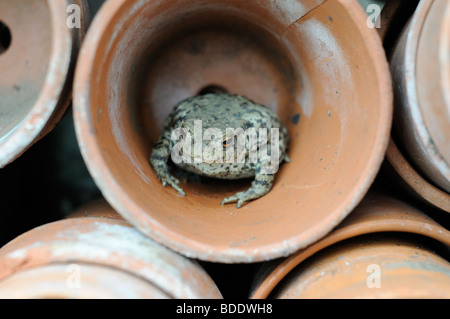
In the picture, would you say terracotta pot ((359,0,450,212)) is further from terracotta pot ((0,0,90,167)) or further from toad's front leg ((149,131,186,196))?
terracotta pot ((0,0,90,167))

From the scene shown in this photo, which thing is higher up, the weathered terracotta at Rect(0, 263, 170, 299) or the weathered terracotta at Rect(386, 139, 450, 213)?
the weathered terracotta at Rect(0, 263, 170, 299)

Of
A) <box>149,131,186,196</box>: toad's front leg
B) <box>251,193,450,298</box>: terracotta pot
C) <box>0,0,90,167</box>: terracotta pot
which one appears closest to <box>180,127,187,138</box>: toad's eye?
<box>149,131,186,196</box>: toad's front leg

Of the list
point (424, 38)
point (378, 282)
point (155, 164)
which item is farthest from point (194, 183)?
point (424, 38)

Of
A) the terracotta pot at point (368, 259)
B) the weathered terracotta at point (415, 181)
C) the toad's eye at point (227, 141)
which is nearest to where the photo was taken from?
the terracotta pot at point (368, 259)

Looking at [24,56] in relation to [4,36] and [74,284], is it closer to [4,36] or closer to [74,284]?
[4,36]

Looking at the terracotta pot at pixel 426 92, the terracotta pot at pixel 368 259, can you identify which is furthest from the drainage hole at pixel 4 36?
the terracotta pot at pixel 426 92

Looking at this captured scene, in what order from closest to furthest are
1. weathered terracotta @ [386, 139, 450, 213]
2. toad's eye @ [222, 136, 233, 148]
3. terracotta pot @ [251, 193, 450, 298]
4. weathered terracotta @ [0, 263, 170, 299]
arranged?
weathered terracotta @ [0, 263, 170, 299], terracotta pot @ [251, 193, 450, 298], weathered terracotta @ [386, 139, 450, 213], toad's eye @ [222, 136, 233, 148]

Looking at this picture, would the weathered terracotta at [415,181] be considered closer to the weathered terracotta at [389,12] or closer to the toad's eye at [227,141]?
the weathered terracotta at [389,12]
